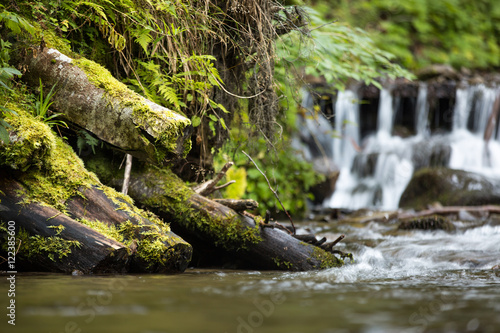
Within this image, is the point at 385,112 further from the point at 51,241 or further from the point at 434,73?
the point at 51,241

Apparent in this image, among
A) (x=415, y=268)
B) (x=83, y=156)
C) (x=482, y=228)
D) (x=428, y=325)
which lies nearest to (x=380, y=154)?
(x=482, y=228)

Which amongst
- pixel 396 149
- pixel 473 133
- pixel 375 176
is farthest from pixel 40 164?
pixel 473 133

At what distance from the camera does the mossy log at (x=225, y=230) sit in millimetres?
3803

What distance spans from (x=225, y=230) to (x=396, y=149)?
382 inches

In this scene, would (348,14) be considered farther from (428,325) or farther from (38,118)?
(428,325)

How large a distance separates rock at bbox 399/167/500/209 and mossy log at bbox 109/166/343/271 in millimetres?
5784

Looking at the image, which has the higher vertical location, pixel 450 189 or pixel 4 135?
pixel 4 135

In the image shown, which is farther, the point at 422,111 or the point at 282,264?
the point at 422,111

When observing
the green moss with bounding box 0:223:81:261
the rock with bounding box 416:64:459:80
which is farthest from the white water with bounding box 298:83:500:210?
the green moss with bounding box 0:223:81:261

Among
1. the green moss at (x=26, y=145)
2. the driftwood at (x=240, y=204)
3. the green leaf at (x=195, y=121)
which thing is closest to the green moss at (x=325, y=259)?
the driftwood at (x=240, y=204)

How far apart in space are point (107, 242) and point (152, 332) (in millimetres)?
1464

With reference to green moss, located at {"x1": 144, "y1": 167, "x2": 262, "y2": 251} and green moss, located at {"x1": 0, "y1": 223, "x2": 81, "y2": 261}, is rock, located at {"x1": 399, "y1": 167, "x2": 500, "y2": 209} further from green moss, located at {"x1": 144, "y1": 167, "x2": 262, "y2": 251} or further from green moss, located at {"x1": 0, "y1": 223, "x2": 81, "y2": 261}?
green moss, located at {"x1": 0, "y1": 223, "x2": 81, "y2": 261}

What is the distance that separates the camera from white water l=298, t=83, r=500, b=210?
11258 mm

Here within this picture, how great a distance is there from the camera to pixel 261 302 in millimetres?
2154
